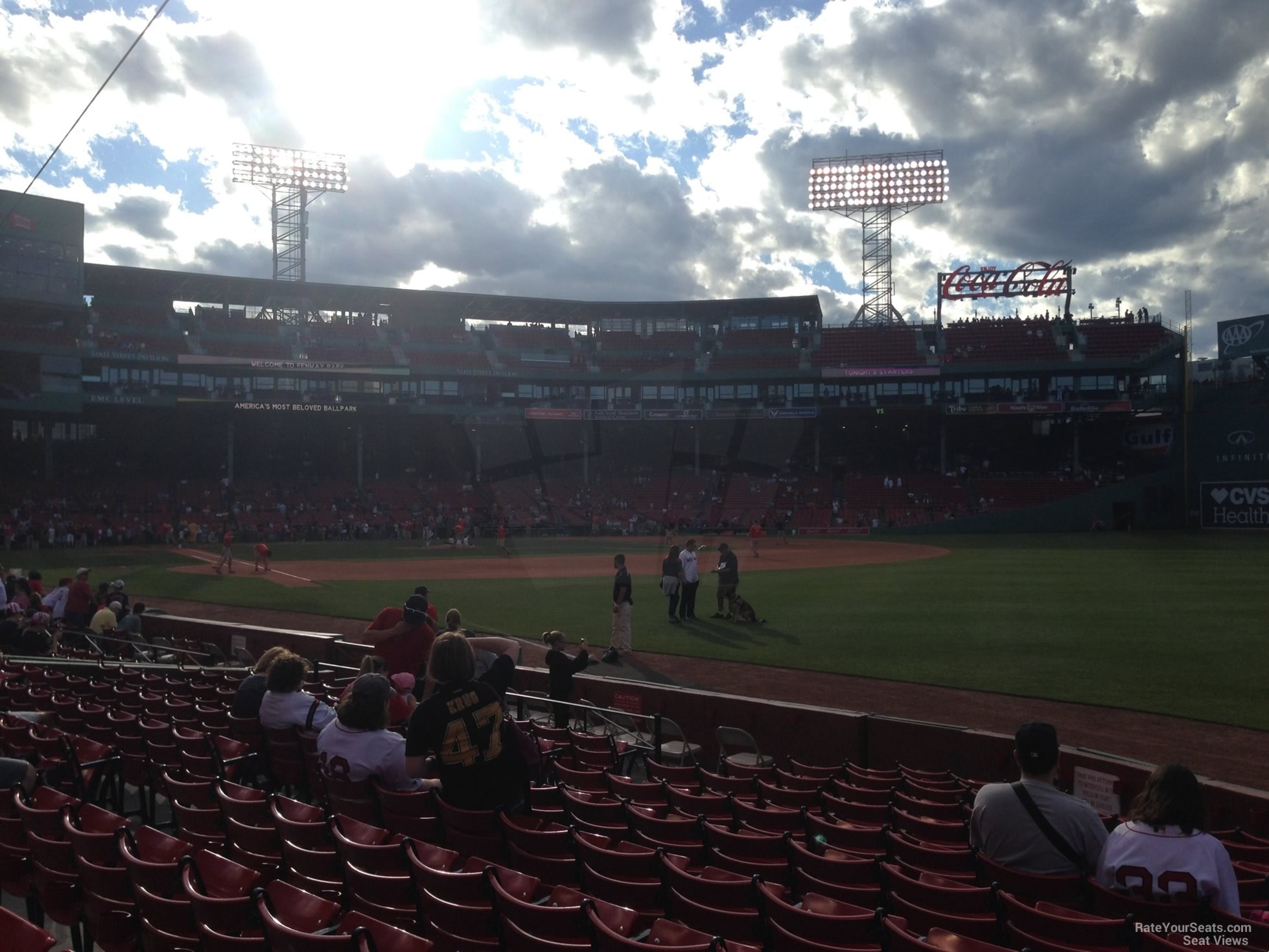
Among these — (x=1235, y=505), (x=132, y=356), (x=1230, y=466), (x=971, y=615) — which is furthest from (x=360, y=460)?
(x=1230, y=466)

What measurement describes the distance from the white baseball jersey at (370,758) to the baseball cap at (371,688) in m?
0.23

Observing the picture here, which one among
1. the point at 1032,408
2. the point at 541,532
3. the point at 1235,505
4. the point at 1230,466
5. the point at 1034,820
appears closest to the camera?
the point at 1034,820

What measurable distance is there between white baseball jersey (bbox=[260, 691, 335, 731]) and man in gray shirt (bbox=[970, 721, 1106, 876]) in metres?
4.61

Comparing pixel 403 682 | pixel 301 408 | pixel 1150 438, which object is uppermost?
pixel 301 408

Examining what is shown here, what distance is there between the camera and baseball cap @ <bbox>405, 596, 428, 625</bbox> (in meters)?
9.11

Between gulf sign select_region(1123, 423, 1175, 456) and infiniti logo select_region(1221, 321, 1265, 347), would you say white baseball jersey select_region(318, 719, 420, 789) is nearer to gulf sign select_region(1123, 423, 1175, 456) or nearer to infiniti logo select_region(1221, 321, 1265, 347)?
gulf sign select_region(1123, 423, 1175, 456)

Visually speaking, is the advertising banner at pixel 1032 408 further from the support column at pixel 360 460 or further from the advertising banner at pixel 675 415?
the support column at pixel 360 460

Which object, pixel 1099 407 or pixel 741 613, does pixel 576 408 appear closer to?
pixel 1099 407

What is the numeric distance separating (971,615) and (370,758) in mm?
16565

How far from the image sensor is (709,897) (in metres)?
3.88

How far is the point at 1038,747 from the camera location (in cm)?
429

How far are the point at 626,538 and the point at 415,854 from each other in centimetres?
4608

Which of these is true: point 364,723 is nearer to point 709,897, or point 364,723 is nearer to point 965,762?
point 709,897

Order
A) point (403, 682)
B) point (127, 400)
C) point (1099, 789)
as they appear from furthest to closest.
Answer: point (127, 400) → point (403, 682) → point (1099, 789)
